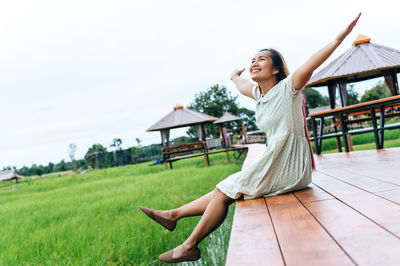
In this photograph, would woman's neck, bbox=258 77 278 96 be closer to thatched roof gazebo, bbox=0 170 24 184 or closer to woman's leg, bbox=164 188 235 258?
woman's leg, bbox=164 188 235 258

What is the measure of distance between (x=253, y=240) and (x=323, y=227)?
0.26 meters

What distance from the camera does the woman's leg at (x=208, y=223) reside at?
5.03ft

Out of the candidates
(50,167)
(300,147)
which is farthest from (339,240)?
(50,167)

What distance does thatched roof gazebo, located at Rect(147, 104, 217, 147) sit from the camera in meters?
11.5

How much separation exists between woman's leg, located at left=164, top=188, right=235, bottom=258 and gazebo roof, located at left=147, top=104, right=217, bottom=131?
386 inches

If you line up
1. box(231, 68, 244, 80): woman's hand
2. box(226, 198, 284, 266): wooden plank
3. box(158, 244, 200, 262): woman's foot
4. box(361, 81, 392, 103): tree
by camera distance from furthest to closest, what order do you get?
box(361, 81, 392, 103): tree < box(231, 68, 244, 80): woman's hand < box(158, 244, 200, 262): woman's foot < box(226, 198, 284, 266): wooden plank

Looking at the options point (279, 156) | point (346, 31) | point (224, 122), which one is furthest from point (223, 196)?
point (224, 122)

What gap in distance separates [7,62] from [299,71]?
1232 centimetres

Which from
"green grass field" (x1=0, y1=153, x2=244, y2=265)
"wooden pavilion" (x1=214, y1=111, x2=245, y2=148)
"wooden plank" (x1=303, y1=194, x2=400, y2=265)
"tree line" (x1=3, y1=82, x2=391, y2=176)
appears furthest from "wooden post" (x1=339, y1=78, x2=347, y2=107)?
"tree line" (x1=3, y1=82, x2=391, y2=176)

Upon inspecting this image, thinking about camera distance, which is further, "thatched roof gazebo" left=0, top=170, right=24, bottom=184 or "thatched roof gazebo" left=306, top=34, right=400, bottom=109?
"thatched roof gazebo" left=0, top=170, right=24, bottom=184

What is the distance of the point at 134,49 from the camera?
1430cm

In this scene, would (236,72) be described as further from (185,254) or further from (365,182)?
(185,254)

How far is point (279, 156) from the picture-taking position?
1675mm

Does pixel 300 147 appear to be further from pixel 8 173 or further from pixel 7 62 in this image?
pixel 8 173
